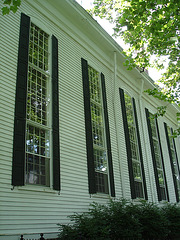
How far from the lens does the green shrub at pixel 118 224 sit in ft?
22.7

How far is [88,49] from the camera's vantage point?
12.1 metres

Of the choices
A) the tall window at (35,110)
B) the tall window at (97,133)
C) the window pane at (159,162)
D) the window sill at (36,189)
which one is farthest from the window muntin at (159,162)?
the window sill at (36,189)

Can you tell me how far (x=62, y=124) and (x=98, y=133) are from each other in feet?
8.43

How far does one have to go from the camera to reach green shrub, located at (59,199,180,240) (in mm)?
6933


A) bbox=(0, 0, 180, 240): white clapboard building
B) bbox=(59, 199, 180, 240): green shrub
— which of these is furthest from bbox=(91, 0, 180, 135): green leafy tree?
bbox=(59, 199, 180, 240): green shrub

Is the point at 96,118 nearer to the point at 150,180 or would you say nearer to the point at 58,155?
the point at 58,155

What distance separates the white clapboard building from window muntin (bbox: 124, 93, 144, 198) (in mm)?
56

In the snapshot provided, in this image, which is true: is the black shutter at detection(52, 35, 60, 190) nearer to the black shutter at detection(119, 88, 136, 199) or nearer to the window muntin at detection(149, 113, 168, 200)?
the black shutter at detection(119, 88, 136, 199)

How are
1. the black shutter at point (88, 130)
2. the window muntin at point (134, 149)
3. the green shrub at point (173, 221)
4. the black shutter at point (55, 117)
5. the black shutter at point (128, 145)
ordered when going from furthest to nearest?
the window muntin at point (134, 149) < the black shutter at point (128, 145) < the green shrub at point (173, 221) < the black shutter at point (88, 130) < the black shutter at point (55, 117)

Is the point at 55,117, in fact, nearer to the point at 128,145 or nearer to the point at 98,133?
the point at 98,133

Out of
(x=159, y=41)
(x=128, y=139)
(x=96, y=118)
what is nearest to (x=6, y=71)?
(x=96, y=118)

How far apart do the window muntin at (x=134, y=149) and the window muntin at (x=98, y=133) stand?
295 cm

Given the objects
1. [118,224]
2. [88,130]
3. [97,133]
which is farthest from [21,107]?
[118,224]

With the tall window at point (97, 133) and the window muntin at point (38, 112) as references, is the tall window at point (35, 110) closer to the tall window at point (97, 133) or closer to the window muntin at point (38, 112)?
the window muntin at point (38, 112)
